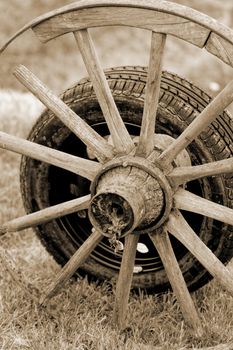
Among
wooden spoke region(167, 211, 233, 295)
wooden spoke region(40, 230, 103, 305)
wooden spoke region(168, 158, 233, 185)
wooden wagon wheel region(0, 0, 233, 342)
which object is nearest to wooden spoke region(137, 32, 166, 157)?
wooden wagon wheel region(0, 0, 233, 342)

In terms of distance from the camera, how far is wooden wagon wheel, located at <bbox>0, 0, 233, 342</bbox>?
7.55 ft

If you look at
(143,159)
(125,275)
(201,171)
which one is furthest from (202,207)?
(125,275)

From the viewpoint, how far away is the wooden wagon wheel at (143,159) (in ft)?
→ 7.55

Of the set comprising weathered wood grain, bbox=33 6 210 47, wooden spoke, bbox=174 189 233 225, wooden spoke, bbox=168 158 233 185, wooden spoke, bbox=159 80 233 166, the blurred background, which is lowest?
wooden spoke, bbox=174 189 233 225

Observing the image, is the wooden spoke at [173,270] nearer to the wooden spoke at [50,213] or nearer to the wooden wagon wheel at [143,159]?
the wooden wagon wheel at [143,159]

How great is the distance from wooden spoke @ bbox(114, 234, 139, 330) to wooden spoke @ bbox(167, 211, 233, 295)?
0.58 feet

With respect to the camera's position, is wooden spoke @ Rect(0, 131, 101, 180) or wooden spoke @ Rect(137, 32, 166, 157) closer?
wooden spoke @ Rect(137, 32, 166, 157)

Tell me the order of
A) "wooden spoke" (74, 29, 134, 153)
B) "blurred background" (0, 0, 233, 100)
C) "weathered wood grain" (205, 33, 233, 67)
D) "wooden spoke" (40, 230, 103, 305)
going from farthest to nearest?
"blurred background" (0, 0, 233, 100), "wooden spoke" (40, 230, 103, 305), "wooden spoke" (74, 29, 134, 153), "weathered wood grain" (205, 33, 233, 67)

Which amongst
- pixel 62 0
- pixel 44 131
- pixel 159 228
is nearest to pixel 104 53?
pixel 62 0

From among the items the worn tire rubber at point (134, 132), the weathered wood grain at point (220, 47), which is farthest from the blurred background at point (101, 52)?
the weathered wood grain at point (220, 47)

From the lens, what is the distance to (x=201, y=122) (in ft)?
7.80

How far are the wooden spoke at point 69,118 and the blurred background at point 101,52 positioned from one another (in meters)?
5.46

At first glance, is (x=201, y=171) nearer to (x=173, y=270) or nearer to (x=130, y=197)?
(x=130, y=197)

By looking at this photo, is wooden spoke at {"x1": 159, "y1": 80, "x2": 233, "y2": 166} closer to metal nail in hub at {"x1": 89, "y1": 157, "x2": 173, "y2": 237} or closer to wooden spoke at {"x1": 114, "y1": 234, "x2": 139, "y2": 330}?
metal nail in hub at {"x1": 89, "y1": 157, "x2": 173, "y2": 237}
